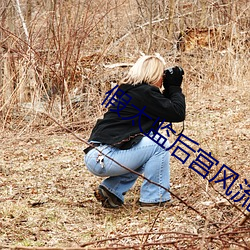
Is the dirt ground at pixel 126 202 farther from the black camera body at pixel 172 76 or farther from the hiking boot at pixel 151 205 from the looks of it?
the black camera body at pixel 172 76

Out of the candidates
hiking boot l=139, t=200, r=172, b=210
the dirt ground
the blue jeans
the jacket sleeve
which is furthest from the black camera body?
hiking boot l=139, t=200, r=172, b=210

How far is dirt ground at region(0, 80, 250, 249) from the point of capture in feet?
10.7

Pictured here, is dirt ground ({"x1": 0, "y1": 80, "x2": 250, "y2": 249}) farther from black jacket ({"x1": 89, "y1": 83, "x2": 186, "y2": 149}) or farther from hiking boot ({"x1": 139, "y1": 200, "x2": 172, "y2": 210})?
black jacket ({"x1": 89, "y1": 83, "x2": 186, "y2": 149})

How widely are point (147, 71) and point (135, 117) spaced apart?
36 cm

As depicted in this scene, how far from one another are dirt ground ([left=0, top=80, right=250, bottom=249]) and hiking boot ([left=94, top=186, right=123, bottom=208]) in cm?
5

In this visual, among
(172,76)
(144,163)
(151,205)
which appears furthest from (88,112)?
(151,205)

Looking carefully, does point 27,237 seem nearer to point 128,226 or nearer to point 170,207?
point 128,226

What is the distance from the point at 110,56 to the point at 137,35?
4.65 feet

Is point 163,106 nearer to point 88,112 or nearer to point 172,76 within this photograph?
point 172,76

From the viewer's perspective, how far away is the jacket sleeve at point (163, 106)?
413cm

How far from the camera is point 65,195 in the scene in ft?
15.7

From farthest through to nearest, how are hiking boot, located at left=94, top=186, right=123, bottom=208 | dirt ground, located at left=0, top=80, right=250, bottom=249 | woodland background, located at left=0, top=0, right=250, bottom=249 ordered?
hiking boot, located at left=94, top=186, right=123, bottom=208
woodland background, located at left=0, top=0, right=250, bottom=249
dirt ground, located at left=0, top=80, right=250, bottom=249

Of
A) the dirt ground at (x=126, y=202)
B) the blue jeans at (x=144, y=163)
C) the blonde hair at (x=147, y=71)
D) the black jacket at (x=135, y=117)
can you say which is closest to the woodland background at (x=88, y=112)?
the dirt ground at (x=126, y=202)

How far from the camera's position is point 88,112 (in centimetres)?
757
